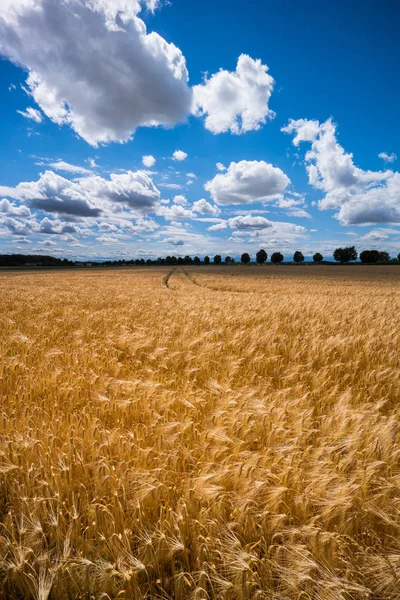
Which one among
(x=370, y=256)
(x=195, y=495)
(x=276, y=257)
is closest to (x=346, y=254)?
(x=370, y=256)

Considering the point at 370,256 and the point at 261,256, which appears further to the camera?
the point at 261,256

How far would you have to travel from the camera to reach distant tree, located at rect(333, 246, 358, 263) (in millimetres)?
127125

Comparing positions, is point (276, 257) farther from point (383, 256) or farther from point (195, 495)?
point (195, 495)

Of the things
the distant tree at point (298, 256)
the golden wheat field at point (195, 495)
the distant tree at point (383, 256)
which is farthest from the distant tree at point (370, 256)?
the golden wheat field at point (195, 495)

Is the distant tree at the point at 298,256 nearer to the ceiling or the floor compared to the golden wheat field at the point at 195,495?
nearer to the ceiling

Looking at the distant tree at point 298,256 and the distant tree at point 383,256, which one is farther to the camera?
the distant tree at point 298,256

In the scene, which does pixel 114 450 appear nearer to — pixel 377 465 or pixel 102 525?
pixel 102 525

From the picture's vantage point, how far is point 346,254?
424ft

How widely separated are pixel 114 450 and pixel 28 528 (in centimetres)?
69

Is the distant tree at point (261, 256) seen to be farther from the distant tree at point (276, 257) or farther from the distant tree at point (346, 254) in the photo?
the distant tree at point (346, 254)

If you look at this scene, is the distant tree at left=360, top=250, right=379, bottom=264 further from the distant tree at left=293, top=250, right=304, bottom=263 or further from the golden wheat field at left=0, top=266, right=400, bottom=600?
the golden wheat field at left=0, top=266, right=400, bottom=600

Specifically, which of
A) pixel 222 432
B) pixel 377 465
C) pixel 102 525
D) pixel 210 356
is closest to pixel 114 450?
pixel 102 525

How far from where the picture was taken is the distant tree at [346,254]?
12712 centimetres

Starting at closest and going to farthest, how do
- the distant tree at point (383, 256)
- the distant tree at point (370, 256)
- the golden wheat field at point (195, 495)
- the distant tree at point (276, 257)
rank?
the golden wheat field at point (195, 495) < the distant tree at point (383, 256) < the distant tree at point (370, 256) < the distant tree at point (276, 257)
